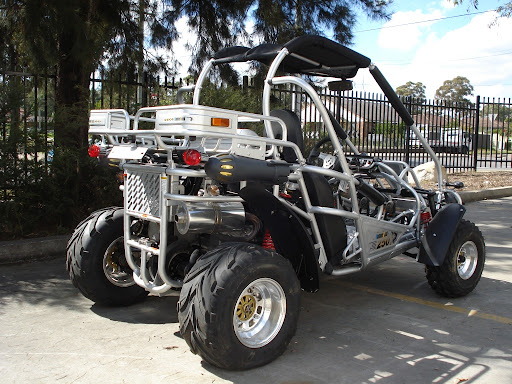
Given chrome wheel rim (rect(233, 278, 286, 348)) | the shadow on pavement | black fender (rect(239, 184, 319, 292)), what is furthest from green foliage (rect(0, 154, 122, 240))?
chrome wheel rim (rect(233, 278, 286, 348))

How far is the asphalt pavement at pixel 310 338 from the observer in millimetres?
3613

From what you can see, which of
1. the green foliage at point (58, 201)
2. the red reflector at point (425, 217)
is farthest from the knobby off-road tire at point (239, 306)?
the green foliage at point (58, 201)

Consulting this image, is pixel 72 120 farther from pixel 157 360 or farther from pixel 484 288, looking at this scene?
pixel 484 288

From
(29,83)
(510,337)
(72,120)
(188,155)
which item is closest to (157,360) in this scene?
(188,155)

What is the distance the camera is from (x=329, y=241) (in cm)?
448

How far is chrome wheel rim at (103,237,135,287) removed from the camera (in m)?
4.75

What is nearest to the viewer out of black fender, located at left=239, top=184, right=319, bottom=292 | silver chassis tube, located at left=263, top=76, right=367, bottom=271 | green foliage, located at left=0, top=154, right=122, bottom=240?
black fender, located at left=239, top=184, right=319, bottom=292

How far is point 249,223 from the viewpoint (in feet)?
14.6

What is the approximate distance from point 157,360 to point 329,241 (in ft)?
5.36

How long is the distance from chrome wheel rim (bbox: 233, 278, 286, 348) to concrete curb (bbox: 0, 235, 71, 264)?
3856 millimetres

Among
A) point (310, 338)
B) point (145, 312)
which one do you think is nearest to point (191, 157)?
point (310, 338)

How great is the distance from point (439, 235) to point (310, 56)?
6.66 ft

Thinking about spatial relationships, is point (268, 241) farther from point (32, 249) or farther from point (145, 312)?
point (32, 249)

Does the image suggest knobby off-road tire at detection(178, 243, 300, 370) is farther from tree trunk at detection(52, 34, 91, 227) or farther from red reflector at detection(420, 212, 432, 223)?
tree trunk at detection(52, 34, 91, 227)
